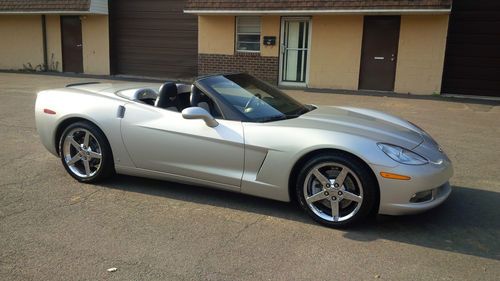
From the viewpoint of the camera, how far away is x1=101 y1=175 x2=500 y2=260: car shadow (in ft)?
12.7

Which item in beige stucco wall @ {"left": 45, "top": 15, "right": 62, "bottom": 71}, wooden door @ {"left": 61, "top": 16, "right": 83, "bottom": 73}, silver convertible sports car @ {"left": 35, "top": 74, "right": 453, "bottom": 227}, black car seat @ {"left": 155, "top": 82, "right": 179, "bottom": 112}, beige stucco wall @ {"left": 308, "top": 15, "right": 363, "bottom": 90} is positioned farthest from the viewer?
beige stucco wall @ {"left": 45, "top": 15, "right": 62, "bottom": 71}

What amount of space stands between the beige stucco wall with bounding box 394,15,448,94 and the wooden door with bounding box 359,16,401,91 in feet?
0.69

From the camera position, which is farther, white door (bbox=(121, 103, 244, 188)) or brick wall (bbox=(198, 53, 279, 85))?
brick wall (bbox=(198, 53, 279, 85))

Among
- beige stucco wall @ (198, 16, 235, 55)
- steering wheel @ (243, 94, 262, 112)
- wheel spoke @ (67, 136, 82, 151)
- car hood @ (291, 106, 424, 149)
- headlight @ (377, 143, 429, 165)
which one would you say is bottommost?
wheel spoke @ (67, 136, 82, 151)

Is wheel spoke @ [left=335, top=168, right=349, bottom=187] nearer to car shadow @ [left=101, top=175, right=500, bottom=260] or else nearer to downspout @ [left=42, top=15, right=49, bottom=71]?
car shadow @ [left=101, top=175, right=500, bottom=260]

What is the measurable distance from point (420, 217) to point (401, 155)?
75 cm

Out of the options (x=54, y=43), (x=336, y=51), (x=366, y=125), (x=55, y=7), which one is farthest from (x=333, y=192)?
(x=54, y=43)

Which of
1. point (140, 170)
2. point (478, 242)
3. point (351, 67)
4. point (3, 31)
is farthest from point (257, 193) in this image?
point (3, 31)

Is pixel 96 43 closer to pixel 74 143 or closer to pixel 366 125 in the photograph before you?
pixel 74 143

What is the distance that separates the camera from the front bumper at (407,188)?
384 centimetres

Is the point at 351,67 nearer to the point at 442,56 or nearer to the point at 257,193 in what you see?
the point at 442,56

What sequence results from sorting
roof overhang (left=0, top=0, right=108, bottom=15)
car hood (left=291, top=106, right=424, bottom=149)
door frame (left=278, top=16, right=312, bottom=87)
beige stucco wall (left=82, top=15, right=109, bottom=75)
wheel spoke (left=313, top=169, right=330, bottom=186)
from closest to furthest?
wheel spoke (left=313, top=169, right=330, bottom=186) → car hood (left=291, top=106, right=424, bottom=149) → door frame (left=278, top=16, right=312, bottom=87) → roof overhang (left=0, top=0, right=108, bottom=15) → beige stucco wall (left=82, top=15, right=109, bottom=75)

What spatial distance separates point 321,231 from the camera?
4027mm

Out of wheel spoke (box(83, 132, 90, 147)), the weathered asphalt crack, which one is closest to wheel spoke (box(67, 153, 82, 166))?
wheel spoke (box(83, 132, 90, 147))
